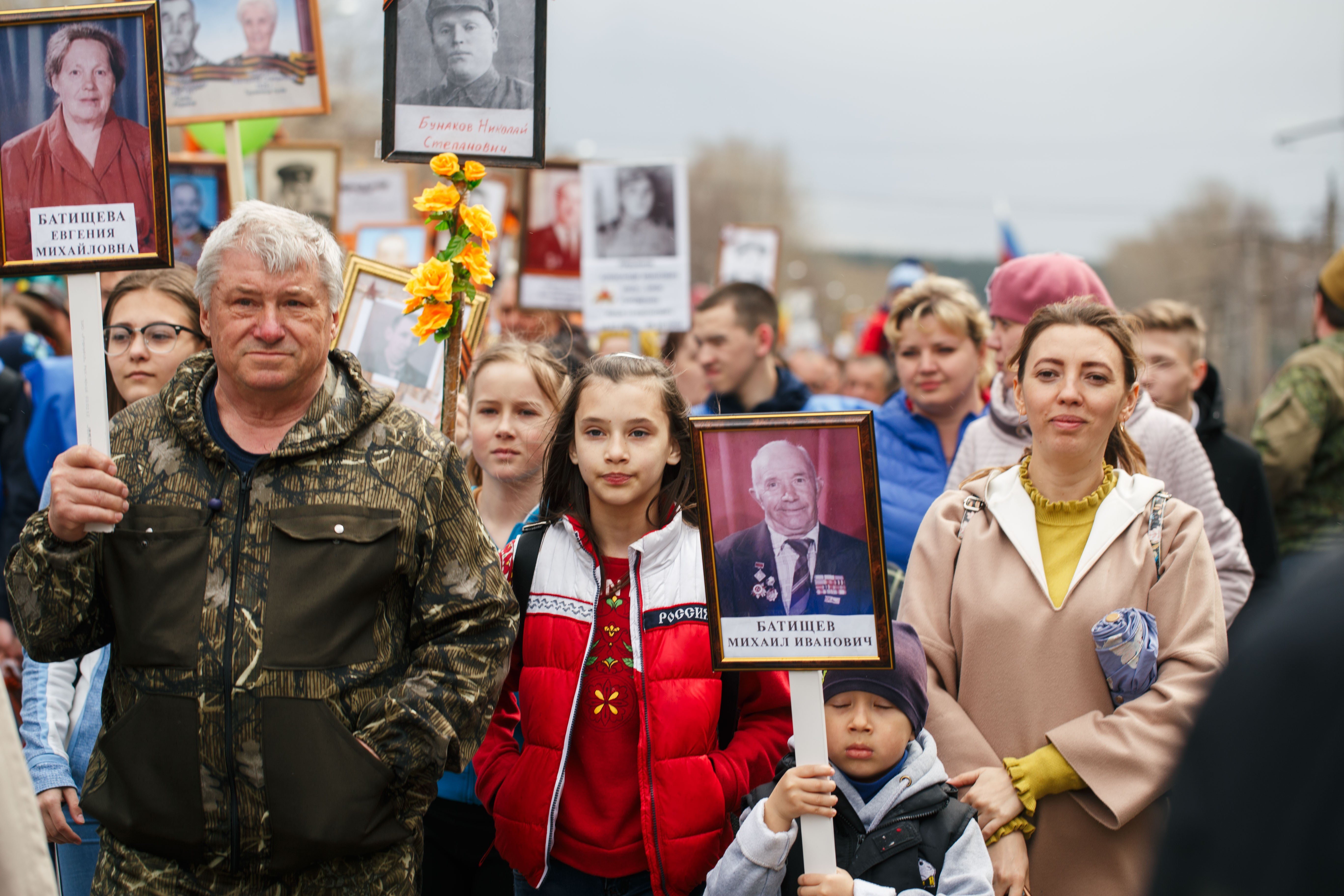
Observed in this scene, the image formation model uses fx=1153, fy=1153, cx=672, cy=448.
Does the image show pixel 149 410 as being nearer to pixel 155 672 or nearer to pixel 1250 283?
pixel 155 672

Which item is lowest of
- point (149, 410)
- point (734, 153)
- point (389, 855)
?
point (389, 855)

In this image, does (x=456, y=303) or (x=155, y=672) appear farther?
(x=456, y=303)

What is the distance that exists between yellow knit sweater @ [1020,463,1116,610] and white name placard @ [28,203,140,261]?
2.37 m

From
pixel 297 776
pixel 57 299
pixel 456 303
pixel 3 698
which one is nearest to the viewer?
pixel 3 698

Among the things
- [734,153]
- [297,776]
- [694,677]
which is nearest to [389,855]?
[297,776]

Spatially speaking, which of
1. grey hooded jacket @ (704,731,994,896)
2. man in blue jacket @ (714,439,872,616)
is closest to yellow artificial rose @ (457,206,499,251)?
man in blue jacket @ (714,439,872,616)

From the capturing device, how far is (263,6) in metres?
4.84

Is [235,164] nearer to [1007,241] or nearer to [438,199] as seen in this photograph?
[438,199]

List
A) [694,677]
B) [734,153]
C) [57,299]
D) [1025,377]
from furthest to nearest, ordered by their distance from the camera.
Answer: [734,153], [57,299], [1025,377], [694,677]

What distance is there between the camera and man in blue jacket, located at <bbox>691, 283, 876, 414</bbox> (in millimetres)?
6480

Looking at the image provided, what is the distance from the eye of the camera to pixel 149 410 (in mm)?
2686

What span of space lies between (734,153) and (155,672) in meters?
90.2

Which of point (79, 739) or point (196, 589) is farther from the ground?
point (196, 589)

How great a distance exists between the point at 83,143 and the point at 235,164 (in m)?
1.76
